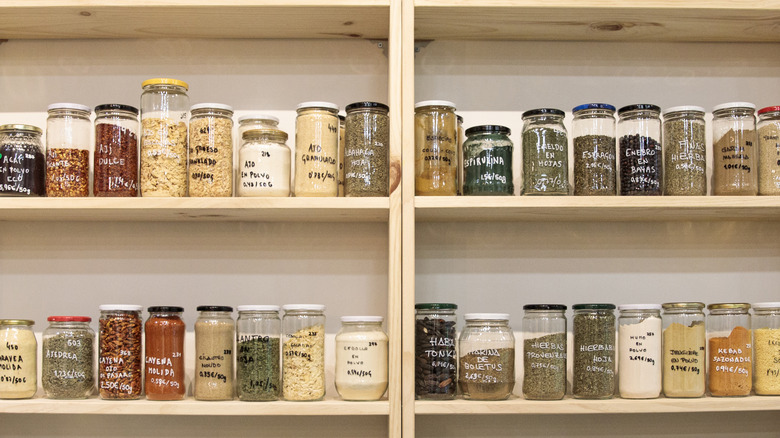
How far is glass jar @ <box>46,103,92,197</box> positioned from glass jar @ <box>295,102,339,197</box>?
41cm

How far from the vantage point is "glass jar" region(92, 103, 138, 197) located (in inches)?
55.2

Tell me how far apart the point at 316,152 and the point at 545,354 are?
57 cm

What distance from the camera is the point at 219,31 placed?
5.33 feet

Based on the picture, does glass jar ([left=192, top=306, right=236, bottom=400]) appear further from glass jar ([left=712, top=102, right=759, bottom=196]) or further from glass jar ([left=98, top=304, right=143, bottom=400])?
glass jar ([left=712, top=102, right=759, bottom=196])

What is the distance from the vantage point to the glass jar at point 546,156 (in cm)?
141

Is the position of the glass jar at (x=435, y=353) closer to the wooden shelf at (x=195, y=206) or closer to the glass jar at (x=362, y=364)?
the glass jar at (x=362, y=364)

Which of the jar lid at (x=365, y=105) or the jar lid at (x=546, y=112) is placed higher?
the jar lid at (x=365, y=105)

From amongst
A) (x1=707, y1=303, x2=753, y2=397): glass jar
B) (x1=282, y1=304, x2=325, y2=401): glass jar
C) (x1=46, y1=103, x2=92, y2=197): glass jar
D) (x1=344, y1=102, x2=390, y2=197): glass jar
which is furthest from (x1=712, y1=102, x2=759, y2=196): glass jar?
(x1=46, y1=103, x2=92, y2=197): glass jar

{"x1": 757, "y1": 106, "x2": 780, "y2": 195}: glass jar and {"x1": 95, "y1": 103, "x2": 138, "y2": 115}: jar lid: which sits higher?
{"x1": 95, "y1": 103, "x2": 138, "y2": 115}: jar lid

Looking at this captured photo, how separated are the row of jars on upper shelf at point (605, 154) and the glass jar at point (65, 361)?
2.31ft

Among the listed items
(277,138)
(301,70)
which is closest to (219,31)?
(301,70)

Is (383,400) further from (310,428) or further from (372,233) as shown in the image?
(372,233)

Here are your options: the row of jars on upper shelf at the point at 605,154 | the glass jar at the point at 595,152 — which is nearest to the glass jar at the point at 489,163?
the row of jars on upper shelf at the point at 605,154

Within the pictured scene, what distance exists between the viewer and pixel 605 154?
142 cm
